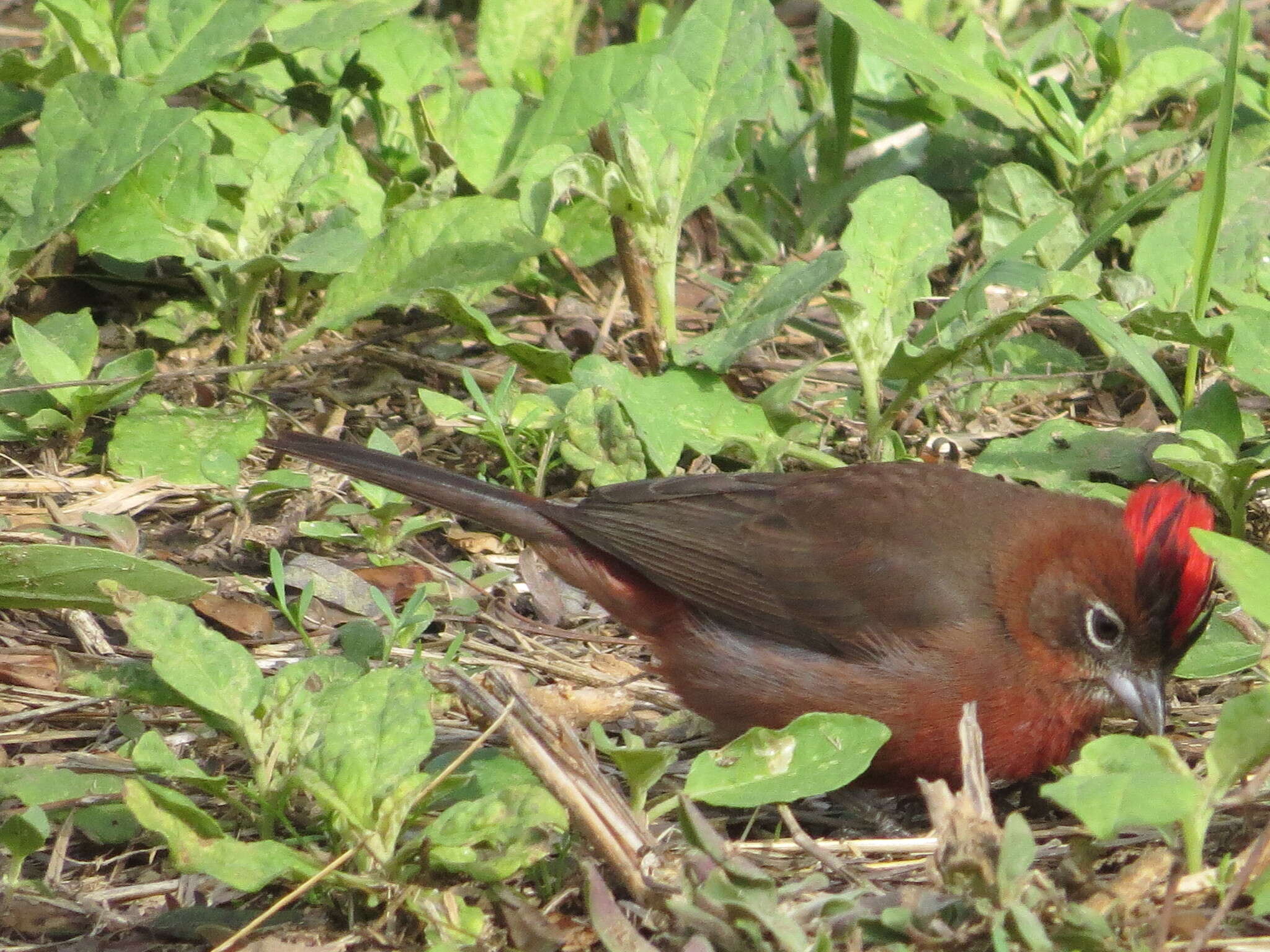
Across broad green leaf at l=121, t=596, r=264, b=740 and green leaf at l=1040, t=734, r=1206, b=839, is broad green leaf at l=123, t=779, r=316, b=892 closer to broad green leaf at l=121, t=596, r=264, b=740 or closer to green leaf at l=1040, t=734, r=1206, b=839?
broad green leaf at l=121, t=596, r=264, b=740

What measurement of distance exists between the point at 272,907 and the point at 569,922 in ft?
1.93

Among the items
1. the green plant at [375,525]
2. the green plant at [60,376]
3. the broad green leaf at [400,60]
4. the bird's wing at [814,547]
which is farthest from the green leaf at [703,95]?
the green plant at [60,376]

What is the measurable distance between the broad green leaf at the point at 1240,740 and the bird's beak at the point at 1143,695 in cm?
113

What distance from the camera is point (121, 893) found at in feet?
10.7

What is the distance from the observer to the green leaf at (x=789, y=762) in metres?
3.21

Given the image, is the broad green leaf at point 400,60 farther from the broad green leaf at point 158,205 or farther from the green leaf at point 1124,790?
the green leaf at point 1124,790

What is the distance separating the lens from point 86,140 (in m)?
5.01

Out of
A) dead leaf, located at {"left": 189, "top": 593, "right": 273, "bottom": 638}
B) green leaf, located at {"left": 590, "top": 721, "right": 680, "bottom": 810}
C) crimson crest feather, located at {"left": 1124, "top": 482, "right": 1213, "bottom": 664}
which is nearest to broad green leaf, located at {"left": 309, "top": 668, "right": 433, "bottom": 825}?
green leaf, located at {"left": 590, "top": 721, "right": 680, "bottom": 810}

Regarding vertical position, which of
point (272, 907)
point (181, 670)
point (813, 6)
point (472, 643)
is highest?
point (813, 6)

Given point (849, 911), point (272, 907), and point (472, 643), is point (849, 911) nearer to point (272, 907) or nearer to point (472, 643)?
point (272, 907)

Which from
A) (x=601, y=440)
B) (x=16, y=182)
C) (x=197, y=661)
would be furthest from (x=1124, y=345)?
(x=16, y=182)

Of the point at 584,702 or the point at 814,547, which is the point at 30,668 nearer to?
the point at 584,702

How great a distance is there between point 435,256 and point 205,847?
270cm

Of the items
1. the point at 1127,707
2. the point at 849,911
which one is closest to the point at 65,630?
the point at 849,911
